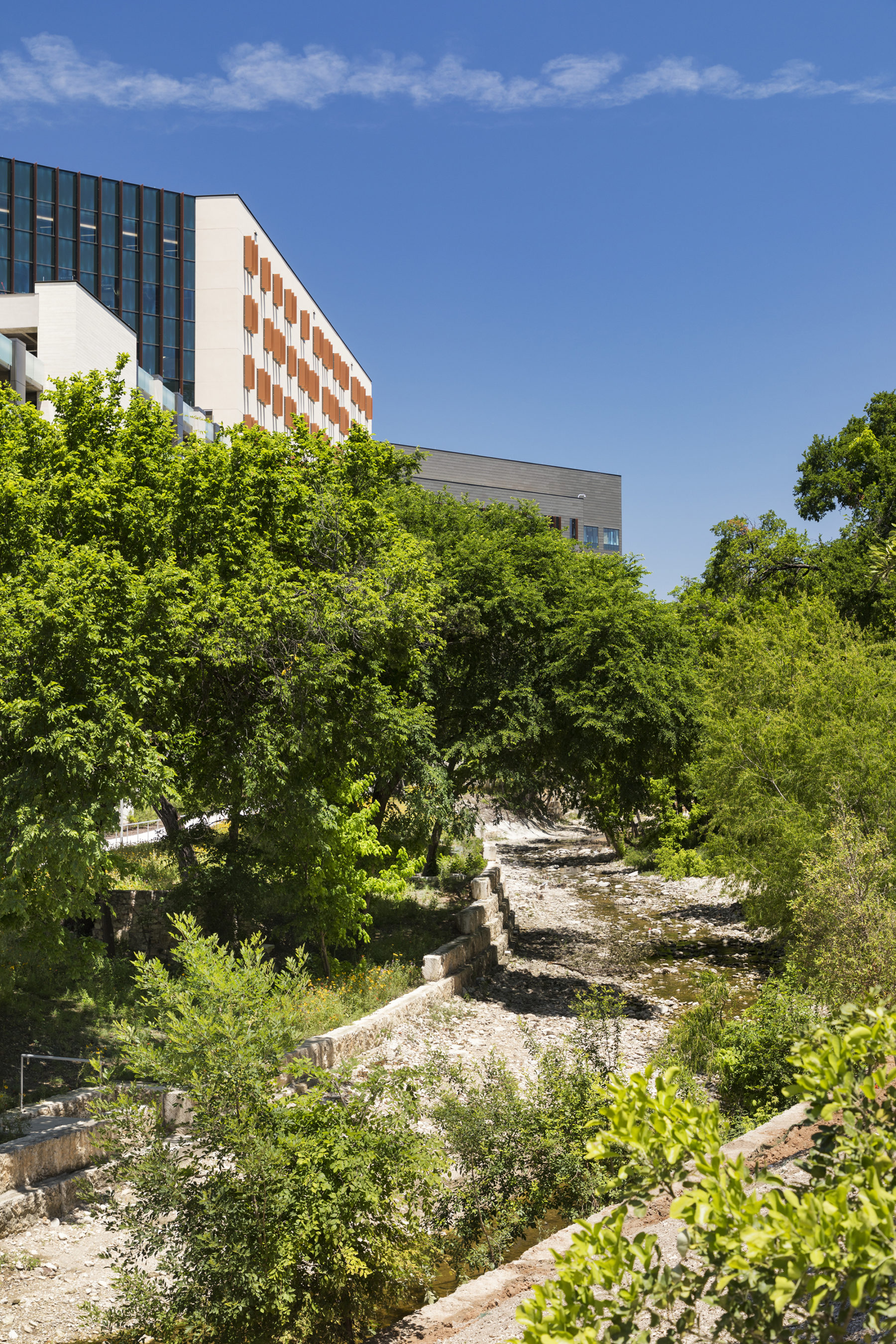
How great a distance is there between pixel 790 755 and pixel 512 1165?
1102 centimetres

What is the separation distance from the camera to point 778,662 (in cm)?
2122

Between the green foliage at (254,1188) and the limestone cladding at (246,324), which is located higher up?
the limestone cladding at (246,324)

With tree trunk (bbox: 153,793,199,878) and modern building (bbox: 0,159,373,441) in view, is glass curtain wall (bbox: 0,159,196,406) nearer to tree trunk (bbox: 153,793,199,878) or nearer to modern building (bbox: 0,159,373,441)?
modern building (bbox: 0,159,373,441)

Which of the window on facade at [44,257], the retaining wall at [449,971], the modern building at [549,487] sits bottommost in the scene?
the retaining wall at [449,971]

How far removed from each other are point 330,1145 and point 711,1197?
501cm

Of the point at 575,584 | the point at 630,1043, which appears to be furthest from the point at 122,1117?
the point at 575,584

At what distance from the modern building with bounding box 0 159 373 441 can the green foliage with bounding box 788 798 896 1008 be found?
40692mm

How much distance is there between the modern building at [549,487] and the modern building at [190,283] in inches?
826

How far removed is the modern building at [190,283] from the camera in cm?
5391

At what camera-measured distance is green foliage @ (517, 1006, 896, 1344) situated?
2951 mm

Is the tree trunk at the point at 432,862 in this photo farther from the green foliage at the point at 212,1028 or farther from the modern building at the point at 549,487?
the modern building at the point at 549,487

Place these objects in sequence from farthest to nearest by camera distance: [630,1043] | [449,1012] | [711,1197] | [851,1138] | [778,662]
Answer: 1. [778,662]
2. [449,1012]
3. [630,1043]
4. [851,1138]
5. [711,1197]

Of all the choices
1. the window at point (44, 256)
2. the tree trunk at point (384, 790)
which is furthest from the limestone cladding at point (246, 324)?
the tree trunk at point (384, 790)

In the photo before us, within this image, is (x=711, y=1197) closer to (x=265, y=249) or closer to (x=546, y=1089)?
(x=546, y=1089)
